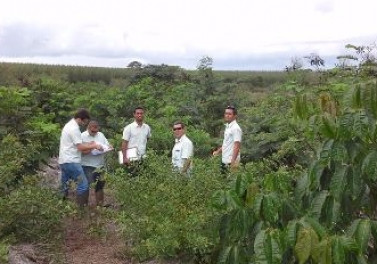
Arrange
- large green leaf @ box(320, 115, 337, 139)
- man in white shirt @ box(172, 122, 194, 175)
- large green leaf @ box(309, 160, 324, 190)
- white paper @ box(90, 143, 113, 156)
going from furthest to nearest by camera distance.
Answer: white paper @ box(90, 143, 113, 156), man in white shirt @ box(172, 122, 194, 175), large green leaf @ box(309, 160, 324, 190), large green leaf @ box(320, 115, 337, 139)

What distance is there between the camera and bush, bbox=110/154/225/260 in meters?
5.53

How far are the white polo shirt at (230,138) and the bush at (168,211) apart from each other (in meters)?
1.75

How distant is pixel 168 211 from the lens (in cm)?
588

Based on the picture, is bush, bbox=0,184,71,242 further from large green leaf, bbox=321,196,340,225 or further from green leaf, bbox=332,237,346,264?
green leaf, bbox=332,237,346,264

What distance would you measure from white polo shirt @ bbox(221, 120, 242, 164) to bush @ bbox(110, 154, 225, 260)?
5.75ft

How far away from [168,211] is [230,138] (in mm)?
2549

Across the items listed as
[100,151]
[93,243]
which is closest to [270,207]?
[93,243]

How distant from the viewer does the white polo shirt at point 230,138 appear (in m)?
8.10

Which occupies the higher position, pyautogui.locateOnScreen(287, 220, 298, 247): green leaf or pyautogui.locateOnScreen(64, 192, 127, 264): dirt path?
pyautogui.locateOnScreen(287, 220, 298, 247): green leaf

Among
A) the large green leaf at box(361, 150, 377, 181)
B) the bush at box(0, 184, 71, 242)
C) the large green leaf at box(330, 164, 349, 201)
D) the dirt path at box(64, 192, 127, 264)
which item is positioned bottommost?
the dirt path at box(64, 192, 127, 264)

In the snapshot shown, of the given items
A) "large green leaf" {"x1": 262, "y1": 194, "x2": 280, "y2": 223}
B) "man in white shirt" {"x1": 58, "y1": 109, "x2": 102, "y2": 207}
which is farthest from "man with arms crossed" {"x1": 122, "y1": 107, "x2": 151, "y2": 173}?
"large green leaf" {"x1": 262, "y1": 194, "x2": 280, "y2": 223}

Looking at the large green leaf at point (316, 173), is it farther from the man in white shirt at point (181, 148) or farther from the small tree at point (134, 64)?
the small tree at point (134, 64)


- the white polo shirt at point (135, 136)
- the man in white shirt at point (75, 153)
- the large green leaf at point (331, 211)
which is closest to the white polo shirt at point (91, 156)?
the man in white shirt at point (75, 153)

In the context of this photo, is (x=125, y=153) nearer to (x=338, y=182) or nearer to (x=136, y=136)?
(x=136, y=136)
